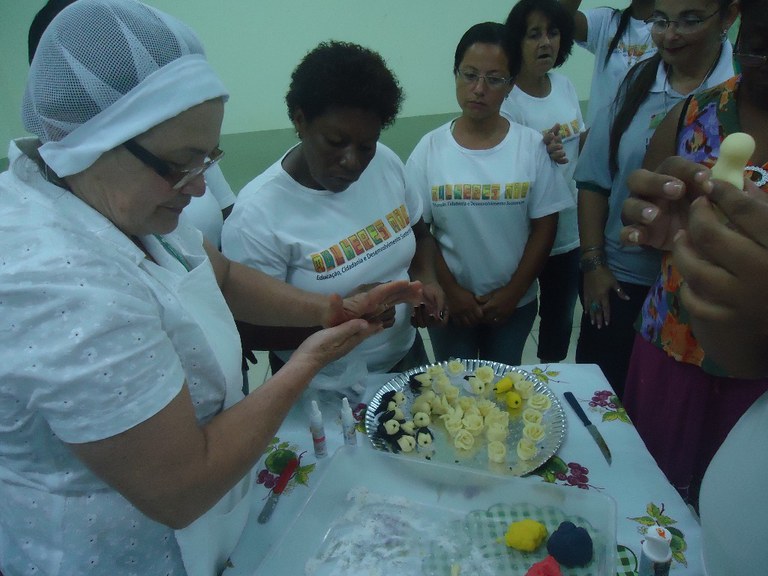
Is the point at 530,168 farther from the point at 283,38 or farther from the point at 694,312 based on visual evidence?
the point at 283,38

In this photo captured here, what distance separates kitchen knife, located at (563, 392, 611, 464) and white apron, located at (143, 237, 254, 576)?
69 cm

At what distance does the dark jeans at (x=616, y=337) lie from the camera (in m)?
1.60

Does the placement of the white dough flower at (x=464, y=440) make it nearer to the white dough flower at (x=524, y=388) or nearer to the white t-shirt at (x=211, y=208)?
the white dough flower at (x=524, y=388)

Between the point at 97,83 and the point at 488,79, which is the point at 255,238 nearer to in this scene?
the point at 97,83

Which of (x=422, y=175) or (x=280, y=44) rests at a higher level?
(x=280, y=44)

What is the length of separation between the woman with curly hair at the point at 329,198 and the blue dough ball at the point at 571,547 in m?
0.61

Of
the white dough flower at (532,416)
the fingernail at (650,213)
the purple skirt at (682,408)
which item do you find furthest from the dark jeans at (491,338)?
the fingernail at (650,213)

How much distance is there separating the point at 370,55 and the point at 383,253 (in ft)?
1.74

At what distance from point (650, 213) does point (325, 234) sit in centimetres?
78

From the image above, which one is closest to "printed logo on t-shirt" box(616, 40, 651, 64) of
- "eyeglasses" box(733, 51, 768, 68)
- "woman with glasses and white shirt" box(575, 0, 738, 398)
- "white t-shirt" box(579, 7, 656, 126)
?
"white t-shirt" box(579, 7, 656, 126)

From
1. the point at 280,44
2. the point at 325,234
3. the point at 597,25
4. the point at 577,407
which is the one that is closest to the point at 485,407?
the point at 577,407

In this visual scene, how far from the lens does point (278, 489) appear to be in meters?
0.98

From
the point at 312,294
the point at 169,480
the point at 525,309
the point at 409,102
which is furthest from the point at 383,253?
the point at 409,102

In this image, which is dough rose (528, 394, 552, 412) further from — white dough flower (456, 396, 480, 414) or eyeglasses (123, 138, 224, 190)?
eyeglasses (123, 138, 224, 190)
